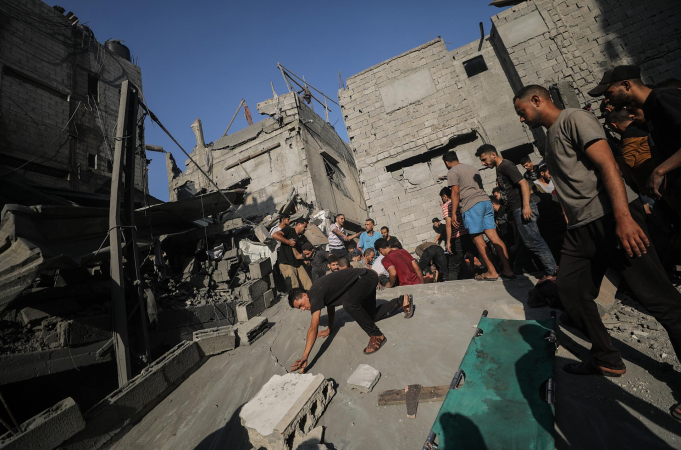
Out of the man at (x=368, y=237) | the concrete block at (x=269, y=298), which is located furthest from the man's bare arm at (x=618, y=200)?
the concrete block at (x=269, y=298)

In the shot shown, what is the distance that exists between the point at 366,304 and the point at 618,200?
2.91 meters

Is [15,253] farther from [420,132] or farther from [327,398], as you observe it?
[420,132]

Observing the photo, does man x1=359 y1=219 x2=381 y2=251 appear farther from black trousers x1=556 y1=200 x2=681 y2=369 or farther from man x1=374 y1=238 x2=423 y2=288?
black trousers x1=556 y1=200 x2=681 y2=369

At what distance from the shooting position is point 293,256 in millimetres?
6727

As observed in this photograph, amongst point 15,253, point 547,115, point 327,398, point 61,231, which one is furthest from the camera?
point 61,231

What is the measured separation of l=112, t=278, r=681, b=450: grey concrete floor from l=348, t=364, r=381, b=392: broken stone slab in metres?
0.06

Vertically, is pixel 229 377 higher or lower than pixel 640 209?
lower

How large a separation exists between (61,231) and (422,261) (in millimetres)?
6417

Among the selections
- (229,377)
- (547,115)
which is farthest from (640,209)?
(229,377)

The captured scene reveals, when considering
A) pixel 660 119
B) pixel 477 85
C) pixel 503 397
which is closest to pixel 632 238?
pixel 660 119

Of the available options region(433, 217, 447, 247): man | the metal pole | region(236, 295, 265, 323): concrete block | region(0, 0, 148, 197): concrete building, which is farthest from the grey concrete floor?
region(0, 0, 148, 197): concrete building

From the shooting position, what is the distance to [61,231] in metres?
4.51

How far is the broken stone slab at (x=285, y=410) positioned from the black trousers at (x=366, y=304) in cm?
80

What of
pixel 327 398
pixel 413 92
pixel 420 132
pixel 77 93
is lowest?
pixel 327 398
